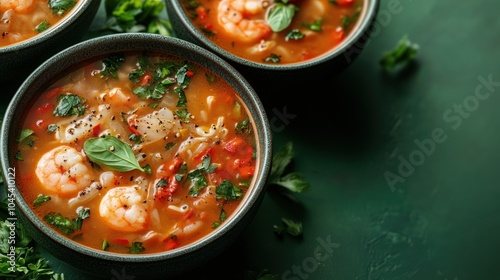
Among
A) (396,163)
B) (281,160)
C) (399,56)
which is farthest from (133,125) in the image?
(399,56)

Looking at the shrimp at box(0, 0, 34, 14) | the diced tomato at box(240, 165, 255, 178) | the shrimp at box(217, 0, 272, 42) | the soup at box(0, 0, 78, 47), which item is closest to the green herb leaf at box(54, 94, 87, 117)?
the soup at box(0, 0, 78, 47)

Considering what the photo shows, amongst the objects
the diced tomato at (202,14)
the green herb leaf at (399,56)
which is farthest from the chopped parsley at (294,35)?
the green herb leaf at (399,56)

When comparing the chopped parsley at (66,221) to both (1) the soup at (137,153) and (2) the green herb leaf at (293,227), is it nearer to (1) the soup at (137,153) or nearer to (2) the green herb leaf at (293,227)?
(1) the soup at (137,153)

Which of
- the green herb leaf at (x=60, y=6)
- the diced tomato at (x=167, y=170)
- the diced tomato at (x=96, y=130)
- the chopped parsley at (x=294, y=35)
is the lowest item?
the diced tomato at (x=96, y=130)

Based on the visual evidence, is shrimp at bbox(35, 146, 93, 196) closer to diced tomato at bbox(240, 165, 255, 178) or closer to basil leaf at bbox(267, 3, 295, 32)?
diced tomato at bbox(240, 165, 255, 178)

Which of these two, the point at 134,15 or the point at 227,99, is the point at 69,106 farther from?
the point at 134,15
